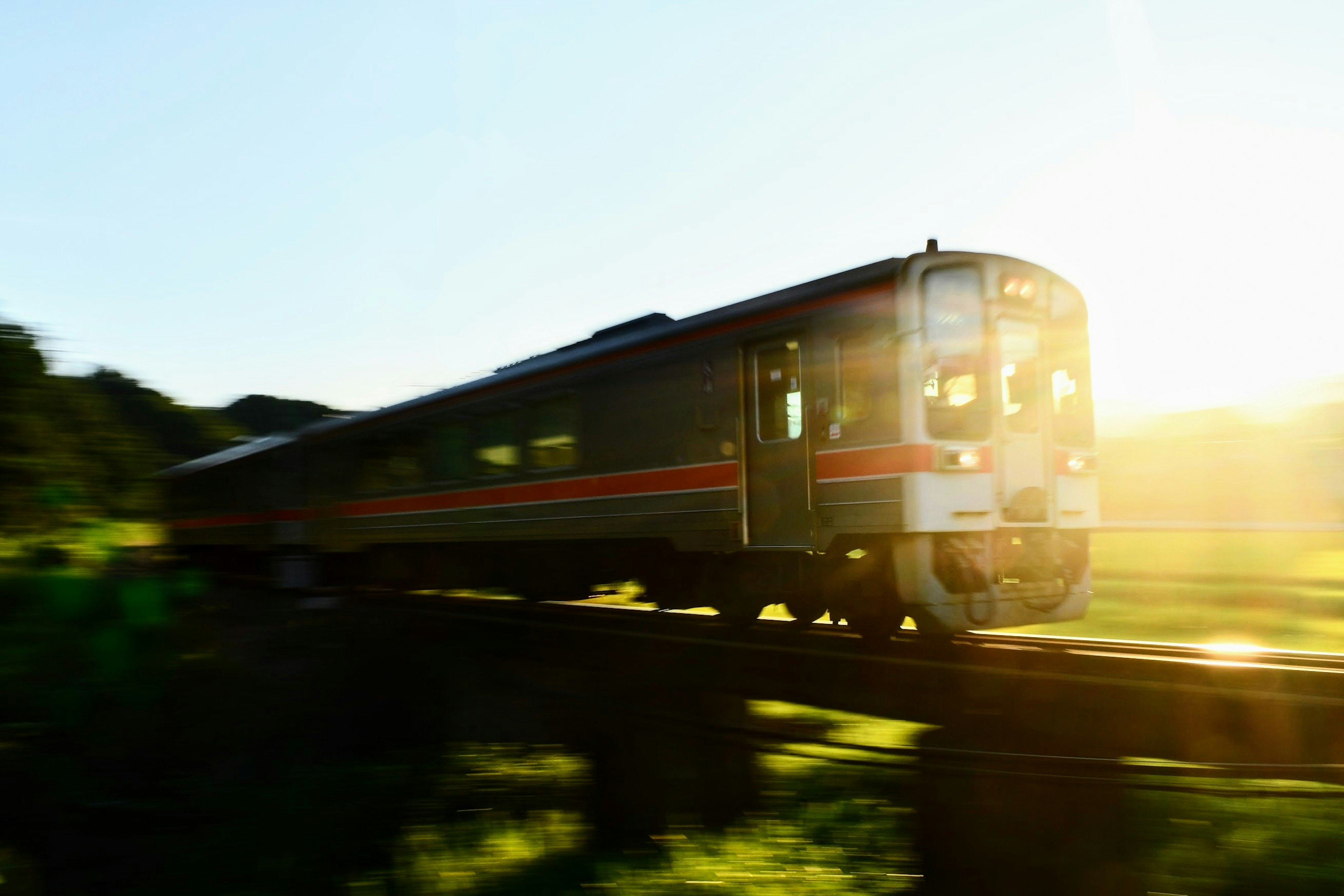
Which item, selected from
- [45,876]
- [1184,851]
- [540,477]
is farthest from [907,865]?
[540,477]

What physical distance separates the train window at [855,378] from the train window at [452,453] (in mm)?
6094

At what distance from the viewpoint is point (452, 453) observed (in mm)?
12719

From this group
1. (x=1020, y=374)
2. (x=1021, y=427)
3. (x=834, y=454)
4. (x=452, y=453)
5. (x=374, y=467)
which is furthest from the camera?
(x=374, y=467)

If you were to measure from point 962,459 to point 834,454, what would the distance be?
99 centimetres

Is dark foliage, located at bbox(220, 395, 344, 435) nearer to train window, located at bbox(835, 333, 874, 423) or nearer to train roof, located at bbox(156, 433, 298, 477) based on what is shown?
train roof, located at bbox(156, 433, 298, 477)

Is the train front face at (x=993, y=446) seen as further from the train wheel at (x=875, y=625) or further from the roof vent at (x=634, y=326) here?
the roof vent at (x=634, y=326)

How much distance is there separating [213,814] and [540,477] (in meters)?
6.48

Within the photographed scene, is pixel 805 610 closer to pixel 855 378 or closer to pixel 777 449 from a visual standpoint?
pixel 777 449

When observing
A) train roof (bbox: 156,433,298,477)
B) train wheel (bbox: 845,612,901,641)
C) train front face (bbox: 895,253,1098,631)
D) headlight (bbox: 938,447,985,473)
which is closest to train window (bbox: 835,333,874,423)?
train front face (bbox: 895,253,1098,631)

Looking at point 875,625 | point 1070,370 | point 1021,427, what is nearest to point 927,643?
point 875,625

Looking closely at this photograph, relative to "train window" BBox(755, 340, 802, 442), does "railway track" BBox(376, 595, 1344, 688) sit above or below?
below

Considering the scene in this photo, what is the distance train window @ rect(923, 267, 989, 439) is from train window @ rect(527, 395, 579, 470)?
4.22m

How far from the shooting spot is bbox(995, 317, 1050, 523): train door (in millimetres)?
7652

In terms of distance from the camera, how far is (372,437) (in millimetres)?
14961
